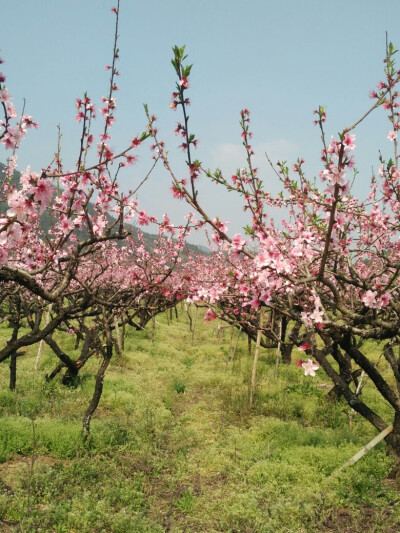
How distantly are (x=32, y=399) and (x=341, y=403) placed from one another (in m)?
8.36

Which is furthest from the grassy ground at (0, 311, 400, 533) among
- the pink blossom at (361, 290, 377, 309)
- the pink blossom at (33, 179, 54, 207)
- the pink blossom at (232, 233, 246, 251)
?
the pink blossom at (33, 179, 54, 207)

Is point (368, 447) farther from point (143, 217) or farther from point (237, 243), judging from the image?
point (143, 217)

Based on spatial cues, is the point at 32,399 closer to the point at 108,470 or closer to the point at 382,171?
the point at 108,470

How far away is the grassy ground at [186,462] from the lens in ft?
18.1

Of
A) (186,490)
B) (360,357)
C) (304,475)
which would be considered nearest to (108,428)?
(186,490)

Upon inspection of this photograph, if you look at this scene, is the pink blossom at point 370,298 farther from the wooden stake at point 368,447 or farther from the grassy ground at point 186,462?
the wooden stake at point 368,447

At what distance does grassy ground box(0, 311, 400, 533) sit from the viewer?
5.51 meters

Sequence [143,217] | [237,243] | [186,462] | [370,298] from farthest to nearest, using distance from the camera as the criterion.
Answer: [186,462]
[143,217]
[370,298]
[237,243]

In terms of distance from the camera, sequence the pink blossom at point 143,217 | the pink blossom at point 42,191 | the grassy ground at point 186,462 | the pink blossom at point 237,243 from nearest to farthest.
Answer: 1. the pink blossom at point 42,191
2. the pink blossom at point 237,243
3. the grassy ground at point 186,462
4. the pink blossom at point 143,217

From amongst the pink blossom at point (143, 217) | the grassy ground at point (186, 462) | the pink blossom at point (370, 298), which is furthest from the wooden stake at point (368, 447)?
the pink blossom at point (143, 217)

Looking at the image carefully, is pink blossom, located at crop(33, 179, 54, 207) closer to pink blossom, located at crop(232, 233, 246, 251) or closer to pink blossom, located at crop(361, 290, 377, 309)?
pink blossom, located at crop(232, 233, 246, 251)

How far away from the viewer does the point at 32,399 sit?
9633mm

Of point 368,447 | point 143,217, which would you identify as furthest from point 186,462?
point 143,217

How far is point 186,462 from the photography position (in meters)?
7.31
